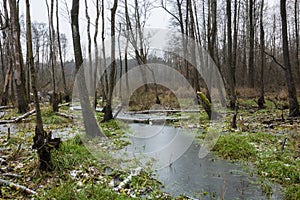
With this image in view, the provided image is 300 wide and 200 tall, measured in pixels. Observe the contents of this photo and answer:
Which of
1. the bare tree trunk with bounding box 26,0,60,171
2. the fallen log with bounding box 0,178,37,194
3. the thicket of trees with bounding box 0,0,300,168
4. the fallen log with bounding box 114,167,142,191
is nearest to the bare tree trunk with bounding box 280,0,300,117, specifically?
the thicket of trees with bounding box 0,0,300,168

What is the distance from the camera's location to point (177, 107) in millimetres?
15992

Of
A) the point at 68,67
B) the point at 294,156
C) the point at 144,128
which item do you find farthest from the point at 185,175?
the point at 68,67

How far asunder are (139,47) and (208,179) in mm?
16028

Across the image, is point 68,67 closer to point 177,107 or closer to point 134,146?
point 177,107

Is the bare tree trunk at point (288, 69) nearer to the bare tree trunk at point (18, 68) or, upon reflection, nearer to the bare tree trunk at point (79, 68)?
the bare tree trunk at point (79, 68)

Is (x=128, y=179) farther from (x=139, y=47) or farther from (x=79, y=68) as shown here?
(x=139, y=47)

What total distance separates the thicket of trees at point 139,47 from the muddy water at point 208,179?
91.0 inches

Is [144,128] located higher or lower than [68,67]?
lower

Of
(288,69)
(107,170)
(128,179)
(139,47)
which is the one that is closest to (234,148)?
(128,179)

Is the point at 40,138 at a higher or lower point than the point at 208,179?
higher

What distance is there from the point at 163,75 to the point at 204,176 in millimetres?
15377

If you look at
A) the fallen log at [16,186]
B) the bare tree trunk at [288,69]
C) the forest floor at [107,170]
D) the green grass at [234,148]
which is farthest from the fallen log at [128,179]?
the bare tree trunk at [288,69]

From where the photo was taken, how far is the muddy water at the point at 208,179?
4035 mm

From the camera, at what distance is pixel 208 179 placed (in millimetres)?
4676
